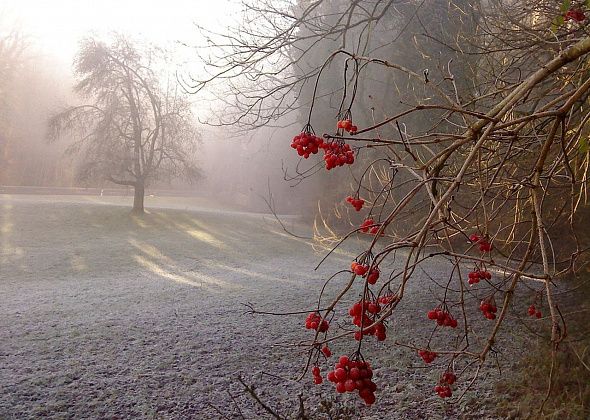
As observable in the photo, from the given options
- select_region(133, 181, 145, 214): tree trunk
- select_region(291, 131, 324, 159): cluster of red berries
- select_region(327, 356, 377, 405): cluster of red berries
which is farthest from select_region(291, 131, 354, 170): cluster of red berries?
select_region(133, 181, 145, 214): tree trunk

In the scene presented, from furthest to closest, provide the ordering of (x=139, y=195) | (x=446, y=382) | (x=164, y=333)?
(x=139, y=195) → (x=164, y=333) → (x=446, y=382)

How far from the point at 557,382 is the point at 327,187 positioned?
1353 cm

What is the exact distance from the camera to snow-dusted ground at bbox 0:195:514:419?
3717 millimetres

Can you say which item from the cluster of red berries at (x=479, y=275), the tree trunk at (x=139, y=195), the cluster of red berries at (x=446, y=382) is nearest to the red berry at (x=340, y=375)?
the cluster of red berries at (x=446, y=382)

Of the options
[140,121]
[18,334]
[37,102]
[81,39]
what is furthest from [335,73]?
[37,102]

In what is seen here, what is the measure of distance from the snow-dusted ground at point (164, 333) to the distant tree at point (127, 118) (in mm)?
3764

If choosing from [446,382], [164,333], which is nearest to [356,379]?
[446,382]

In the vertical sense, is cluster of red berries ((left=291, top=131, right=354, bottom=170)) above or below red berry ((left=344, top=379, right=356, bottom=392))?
above

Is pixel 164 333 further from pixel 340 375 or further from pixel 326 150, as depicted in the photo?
pixel 340 375

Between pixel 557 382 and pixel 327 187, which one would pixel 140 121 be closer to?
pixel 327 187

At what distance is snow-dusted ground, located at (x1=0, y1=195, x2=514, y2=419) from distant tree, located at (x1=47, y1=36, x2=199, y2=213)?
12.3 feet

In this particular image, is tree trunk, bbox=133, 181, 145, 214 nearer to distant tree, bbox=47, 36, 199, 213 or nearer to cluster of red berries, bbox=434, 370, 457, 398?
distant tree, bbox=47, 36, 199, 213

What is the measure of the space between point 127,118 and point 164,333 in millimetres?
10928

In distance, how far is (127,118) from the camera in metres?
15.0
